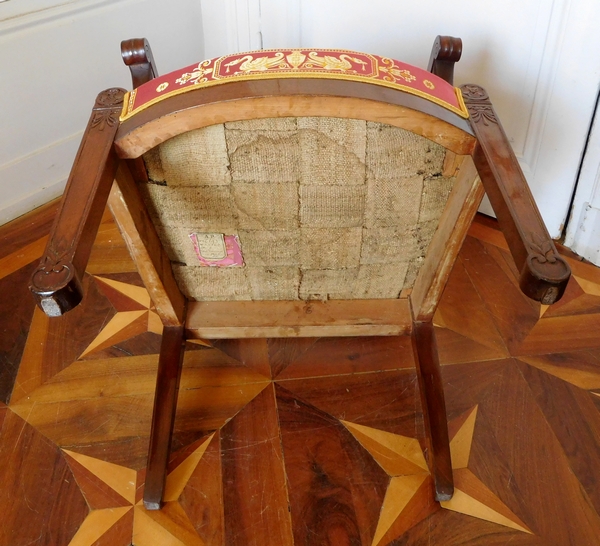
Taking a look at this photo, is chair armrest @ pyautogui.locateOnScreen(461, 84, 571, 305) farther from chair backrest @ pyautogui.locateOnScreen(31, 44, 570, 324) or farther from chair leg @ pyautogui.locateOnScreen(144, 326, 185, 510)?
chair leg @ pyautogui.locateOnScreen(144, 326, 185, 510)

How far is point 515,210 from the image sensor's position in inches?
25.4

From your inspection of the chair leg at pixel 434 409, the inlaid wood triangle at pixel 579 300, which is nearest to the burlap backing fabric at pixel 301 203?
the chair leg at pixel 434 409

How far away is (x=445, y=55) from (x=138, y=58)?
557 mm

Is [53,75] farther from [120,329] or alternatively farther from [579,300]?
[579,300]

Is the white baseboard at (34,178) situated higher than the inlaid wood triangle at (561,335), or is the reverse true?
the white baseboard at (34,178)

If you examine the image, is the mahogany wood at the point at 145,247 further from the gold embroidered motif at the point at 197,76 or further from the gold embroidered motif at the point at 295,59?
the gold embroidered motif at the point at 295,59

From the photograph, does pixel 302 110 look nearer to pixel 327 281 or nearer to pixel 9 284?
pixel 327 281

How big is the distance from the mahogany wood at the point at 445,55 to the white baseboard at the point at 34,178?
1.12 meters

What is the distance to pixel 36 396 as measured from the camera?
1.18 meters

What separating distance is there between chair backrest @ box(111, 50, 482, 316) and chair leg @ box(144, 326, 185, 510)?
0.34 feet

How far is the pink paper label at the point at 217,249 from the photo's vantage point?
91 centimetres

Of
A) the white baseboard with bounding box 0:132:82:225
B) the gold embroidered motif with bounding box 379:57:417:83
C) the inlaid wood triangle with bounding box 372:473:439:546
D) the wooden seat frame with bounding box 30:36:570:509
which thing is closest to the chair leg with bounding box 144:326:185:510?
the wooden seat frame with bounding box 30:36:570:509

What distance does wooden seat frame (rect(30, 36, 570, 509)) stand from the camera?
0.61 meters

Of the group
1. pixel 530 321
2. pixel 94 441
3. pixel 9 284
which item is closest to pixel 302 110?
pixel 94 441
